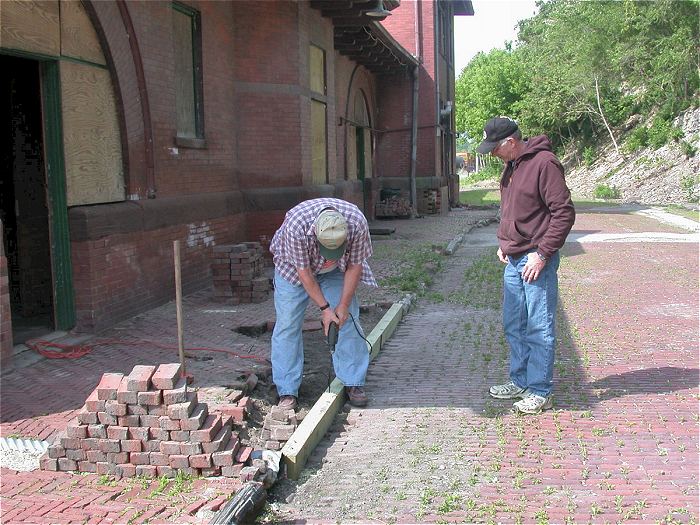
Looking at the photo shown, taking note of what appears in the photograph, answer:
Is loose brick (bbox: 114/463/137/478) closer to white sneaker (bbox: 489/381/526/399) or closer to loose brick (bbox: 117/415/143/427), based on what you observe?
loose brick (bbox: 117/415/143/427)

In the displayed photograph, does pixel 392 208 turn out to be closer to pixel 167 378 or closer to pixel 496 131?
pixel 496 131

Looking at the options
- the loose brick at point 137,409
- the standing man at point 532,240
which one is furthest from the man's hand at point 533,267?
the loose brick at point 137,409

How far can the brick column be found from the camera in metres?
6.31

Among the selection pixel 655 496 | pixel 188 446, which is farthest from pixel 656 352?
pixel 188 446

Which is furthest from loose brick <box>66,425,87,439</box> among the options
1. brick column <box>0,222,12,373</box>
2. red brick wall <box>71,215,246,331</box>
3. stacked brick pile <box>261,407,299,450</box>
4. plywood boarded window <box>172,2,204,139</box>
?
plywood boarded window <box>172,2,204,139</box>

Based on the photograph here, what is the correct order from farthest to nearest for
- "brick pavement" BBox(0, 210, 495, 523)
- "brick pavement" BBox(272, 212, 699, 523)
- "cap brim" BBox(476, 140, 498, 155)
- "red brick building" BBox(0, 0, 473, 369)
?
1. "red brick building" BBox(0, 0, 473, 369)
2. "cap brim" BBox(476, 140, 498, 155)
3. "brick pavement" BBox(272, 212, 699, 523)
4. "brick pavement" BBox(0, 210, 495, 523)

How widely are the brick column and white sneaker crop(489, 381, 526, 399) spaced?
3.98 meters

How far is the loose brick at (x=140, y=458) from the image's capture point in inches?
181

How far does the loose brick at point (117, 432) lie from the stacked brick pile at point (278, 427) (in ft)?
3.18

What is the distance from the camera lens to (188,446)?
14.8ft

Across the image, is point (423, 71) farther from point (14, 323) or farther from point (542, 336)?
point (542, 336)

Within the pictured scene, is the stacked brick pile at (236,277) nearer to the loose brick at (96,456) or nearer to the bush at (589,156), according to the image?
the loose brick at (96,456)

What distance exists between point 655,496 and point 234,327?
519 cm

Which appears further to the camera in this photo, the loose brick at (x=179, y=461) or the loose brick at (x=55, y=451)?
the loose brick at (x=55, y=451)
